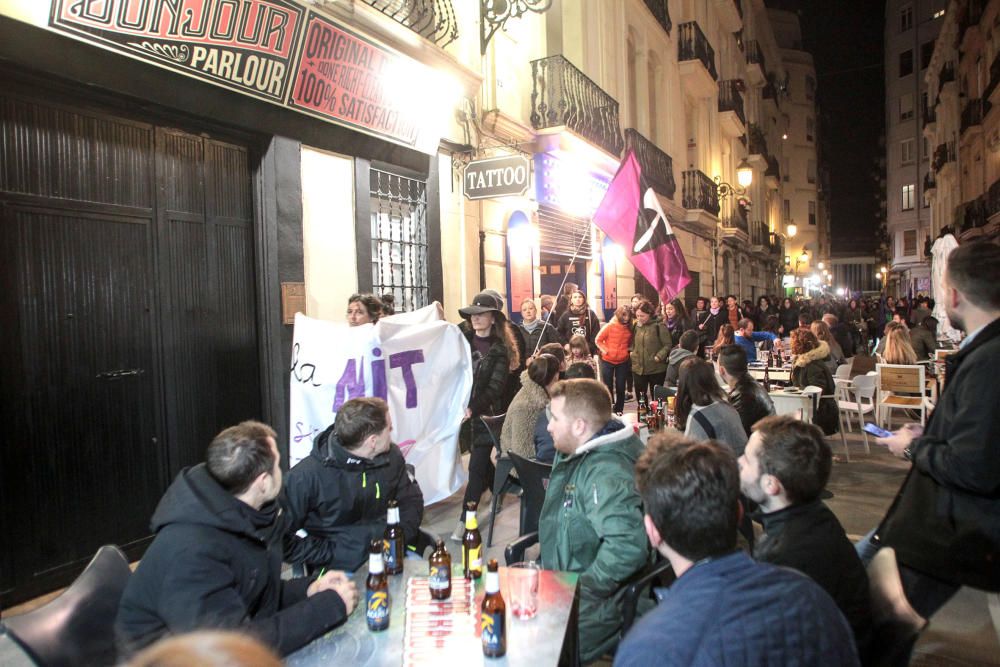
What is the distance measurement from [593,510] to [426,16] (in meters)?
6.71

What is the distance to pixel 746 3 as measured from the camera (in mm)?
30547

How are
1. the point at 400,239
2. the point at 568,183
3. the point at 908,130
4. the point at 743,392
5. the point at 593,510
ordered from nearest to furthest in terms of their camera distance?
1. the point at 593,510
2. the point at 743,392
3. the point at 400,239
4. the point at 568,183
5. the point at 908,130

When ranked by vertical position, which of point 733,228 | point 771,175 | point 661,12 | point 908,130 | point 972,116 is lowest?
point 733,228

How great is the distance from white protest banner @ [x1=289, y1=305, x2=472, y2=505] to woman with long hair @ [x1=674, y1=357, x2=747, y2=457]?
216cm

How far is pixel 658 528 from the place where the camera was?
6.19 ft

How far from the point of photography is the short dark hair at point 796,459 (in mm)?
2584

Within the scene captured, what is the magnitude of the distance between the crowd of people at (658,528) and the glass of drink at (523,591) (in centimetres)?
43

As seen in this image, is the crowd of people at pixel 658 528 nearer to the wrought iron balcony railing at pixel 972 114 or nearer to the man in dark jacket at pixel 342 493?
the man in dark jacket at pixel 342 493

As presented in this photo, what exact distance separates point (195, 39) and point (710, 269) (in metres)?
21.3

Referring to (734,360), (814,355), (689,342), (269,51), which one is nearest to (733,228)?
(689,342)

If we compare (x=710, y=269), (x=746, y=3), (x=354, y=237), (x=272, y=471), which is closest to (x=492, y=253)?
(x=354, y=237)

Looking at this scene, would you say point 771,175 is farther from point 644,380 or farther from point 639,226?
point 639,226

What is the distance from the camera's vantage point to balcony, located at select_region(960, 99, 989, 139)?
26219mm

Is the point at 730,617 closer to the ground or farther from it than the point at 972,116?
closer to the ground
